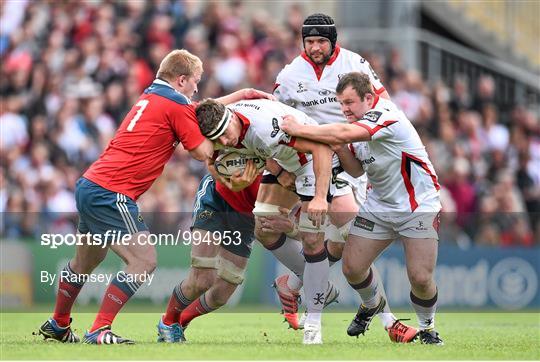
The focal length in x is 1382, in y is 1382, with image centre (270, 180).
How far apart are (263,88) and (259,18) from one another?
103 inches

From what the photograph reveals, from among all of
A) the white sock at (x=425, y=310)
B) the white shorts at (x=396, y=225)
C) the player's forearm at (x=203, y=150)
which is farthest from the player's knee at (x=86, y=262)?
the white sock at (x=425, y=310)

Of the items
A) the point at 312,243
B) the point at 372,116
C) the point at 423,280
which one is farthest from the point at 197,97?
the point at 423,280

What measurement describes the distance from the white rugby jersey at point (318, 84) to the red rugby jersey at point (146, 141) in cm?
166

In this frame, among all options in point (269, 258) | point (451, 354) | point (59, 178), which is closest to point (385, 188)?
point (451, 354)

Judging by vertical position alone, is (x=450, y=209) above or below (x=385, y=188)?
below

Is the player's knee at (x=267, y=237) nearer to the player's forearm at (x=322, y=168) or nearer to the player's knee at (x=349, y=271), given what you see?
the player's knee at (x=349, y=271)

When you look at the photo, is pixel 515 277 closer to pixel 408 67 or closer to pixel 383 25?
pixel 408 67

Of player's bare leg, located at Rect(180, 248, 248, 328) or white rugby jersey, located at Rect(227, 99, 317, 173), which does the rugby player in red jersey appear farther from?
player's bare leg, located at Rect(180, 248, 248, 328)

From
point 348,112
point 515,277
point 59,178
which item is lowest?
point 515,277

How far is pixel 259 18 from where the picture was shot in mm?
23797

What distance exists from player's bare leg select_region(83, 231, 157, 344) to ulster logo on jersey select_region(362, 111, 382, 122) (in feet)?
6.75

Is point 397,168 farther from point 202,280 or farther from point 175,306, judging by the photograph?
point 175,306

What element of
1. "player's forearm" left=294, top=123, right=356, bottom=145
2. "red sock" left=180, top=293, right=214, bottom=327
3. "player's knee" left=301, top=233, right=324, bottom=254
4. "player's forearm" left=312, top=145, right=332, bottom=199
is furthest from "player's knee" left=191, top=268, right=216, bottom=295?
"player's forearm" left=294, top=123, right=356, bottom=145

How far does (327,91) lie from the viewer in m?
12.6
